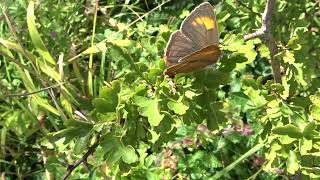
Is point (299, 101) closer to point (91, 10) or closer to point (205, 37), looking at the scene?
point (205, 37)

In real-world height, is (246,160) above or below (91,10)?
below

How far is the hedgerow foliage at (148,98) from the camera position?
146 centimetres

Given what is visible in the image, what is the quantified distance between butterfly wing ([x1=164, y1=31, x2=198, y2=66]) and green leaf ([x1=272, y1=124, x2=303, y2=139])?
0.31 m

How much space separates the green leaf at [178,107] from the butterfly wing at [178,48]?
0.10 metres

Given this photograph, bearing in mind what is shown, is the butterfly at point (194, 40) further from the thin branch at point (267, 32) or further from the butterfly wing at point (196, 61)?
the thin branch at point (267, 32)

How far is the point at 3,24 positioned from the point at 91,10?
420 millimetres

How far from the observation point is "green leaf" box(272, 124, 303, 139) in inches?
57.8

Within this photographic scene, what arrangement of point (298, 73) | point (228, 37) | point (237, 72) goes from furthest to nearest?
point (237, 72) → point (298, 73) → point (228, 37)

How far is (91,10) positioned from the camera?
8.87ft

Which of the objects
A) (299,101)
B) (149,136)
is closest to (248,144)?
(299,101)

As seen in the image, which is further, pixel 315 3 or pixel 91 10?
pixel 91 10

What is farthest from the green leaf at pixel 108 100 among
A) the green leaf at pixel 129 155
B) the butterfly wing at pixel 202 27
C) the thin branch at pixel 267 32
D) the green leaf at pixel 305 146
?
the green leaf at pixel 305 146

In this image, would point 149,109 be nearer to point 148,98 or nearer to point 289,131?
point 148,98

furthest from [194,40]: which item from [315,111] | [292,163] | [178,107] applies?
[292,163]
